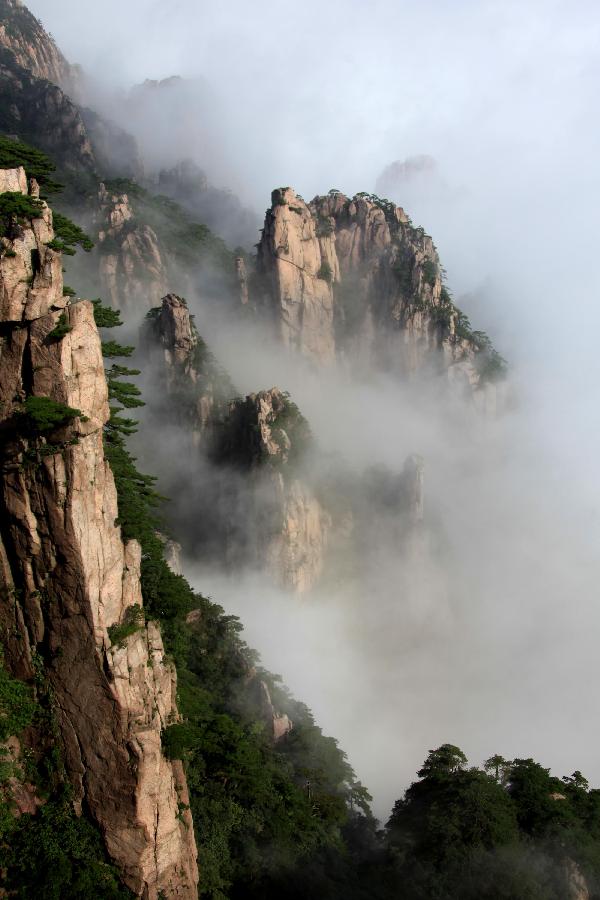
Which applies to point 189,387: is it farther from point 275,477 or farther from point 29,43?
point 29,43

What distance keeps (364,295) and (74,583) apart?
262 ft

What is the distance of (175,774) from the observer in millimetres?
25219

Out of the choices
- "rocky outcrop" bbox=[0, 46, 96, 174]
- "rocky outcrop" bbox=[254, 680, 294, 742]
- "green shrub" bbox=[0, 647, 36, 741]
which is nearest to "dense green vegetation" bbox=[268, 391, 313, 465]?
"rocky outcrop" bbox=[254, 680, 294, 742]

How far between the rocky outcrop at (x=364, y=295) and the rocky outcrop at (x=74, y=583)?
6707cm

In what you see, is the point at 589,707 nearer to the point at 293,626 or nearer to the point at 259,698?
the point at 293,626

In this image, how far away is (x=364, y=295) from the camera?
9569 centimetres

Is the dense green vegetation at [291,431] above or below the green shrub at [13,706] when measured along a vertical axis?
above

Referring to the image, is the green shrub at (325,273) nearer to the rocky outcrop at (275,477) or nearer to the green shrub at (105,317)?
the rocky outcrop at (275,477)

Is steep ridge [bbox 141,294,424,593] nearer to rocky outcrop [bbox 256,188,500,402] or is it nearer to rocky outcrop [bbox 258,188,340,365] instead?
rocky outcrop [bbox 258,188,340,365]

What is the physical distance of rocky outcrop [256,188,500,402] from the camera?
89562mm

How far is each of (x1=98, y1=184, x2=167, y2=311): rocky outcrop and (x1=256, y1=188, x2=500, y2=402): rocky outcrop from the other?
14.2m

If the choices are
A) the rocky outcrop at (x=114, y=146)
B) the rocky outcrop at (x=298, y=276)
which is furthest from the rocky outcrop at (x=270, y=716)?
the rocky outcrop at (x=114, y=146)

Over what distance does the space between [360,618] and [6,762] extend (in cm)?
6070

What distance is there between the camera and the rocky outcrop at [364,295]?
89562 mm
